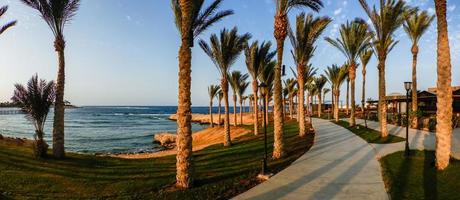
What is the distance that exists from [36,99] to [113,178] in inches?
279

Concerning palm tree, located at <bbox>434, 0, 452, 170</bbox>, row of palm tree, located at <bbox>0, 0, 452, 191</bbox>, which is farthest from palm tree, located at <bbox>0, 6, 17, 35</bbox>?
palm tree, located at <bbox>434, 0, 452, 170</bbox>

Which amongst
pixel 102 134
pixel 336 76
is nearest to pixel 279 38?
pixel 336 76

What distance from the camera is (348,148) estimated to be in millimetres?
16906

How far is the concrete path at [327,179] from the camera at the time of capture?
28.7 ft

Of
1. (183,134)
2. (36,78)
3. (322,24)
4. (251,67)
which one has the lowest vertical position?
(183,134)

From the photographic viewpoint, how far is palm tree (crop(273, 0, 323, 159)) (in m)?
15.3

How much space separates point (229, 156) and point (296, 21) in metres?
11.4

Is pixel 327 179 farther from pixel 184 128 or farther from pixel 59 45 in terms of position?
pixel 59 45

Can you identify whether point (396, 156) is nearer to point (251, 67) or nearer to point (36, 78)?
point (251, 67)

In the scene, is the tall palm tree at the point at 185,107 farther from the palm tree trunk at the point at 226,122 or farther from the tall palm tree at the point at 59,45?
the palm tree trunk at the point at 226,122

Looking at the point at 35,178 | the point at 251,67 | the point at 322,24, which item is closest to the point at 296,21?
the point at 322,24

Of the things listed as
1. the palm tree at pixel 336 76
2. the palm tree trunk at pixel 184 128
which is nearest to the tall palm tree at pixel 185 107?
the palm tree trunk at pixel 184 128

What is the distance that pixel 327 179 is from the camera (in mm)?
10352

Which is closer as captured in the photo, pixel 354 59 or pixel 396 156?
pixel 396 156
